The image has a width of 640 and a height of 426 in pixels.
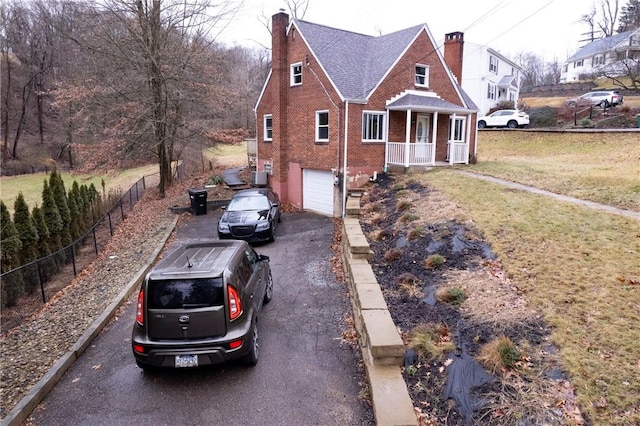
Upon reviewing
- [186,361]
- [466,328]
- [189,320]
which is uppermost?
[189,320]

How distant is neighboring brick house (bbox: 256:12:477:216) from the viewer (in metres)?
18.6

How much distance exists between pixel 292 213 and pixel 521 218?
12.7 metres

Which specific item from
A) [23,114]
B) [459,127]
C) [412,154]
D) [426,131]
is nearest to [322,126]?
[412,154]

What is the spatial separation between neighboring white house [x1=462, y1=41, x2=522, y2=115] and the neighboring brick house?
21878 millimetres

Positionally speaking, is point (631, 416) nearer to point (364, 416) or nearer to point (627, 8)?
point (364, 416)

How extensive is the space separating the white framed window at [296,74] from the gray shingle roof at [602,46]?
50423mm

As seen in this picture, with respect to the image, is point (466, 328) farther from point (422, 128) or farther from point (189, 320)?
point (422, 128)

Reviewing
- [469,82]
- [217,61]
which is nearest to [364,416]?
[217,61]

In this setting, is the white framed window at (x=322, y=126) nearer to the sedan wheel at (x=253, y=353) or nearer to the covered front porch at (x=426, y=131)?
the covered front porch at (x=426, y=131)

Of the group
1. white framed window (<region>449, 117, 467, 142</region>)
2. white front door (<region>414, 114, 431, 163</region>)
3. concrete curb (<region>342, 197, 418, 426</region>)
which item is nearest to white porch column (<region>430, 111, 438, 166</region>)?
white front door (<region>414, 114, 431, 163</region>)

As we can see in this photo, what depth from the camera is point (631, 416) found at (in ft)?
12.4

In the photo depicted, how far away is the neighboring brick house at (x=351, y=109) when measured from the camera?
1859cm

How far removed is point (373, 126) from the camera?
19234mm

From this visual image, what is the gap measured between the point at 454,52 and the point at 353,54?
672 centimetres
